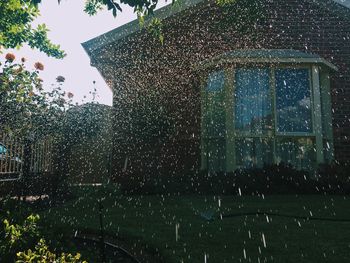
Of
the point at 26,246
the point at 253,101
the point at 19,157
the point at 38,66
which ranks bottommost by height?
the point at 26,246

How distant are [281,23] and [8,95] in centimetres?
832

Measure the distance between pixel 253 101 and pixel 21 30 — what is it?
1005 centimetres

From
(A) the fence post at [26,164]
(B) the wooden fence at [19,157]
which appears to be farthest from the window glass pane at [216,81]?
(A) the fence post at [26,164]

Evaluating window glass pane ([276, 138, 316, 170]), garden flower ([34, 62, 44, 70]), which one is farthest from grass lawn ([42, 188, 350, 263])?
garden flower ([34, 62, 44, 70])

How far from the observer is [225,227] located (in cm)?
463

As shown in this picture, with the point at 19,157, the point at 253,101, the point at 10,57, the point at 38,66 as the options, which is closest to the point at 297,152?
the point at 253,101

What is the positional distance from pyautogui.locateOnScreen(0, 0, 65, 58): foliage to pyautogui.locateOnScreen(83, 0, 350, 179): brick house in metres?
4.31

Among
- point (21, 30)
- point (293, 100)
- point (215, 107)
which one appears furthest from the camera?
point (21, 30)

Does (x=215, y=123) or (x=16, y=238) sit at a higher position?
(x=215, y=123)

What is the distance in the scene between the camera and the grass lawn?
3.46 metres

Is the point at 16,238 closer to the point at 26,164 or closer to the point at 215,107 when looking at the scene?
the point at 26,164

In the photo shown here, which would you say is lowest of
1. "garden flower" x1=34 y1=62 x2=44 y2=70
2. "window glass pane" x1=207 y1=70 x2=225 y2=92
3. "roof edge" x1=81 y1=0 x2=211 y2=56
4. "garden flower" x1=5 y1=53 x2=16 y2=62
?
"window glass pane" x1=207 y1=70 x2=225 y2=92

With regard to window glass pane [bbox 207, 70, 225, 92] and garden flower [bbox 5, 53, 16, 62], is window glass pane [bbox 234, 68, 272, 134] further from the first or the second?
garden flower [bbox 5, 53, 16, 62]

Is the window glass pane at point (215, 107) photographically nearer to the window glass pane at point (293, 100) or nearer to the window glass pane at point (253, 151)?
the window glass pane at point (253, 151)
